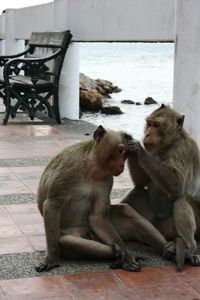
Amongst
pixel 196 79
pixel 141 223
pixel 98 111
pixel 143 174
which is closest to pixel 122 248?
pixel 141 223

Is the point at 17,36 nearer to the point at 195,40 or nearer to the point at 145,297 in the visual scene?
the point at 195,40

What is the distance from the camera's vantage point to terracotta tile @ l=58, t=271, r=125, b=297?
4371 mm

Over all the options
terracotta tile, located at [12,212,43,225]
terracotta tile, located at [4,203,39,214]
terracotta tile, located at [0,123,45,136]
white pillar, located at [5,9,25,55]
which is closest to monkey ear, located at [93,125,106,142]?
terracotta tile, located at [12,212,43,225]

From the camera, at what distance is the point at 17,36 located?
15789 mm

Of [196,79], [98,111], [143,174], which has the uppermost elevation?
[196,79]

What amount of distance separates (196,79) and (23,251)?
8.02 feet

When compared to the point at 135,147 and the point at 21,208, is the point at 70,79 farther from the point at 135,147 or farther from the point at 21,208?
the point at 135,147

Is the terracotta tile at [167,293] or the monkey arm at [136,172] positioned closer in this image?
the terracotta tile at [167,293]

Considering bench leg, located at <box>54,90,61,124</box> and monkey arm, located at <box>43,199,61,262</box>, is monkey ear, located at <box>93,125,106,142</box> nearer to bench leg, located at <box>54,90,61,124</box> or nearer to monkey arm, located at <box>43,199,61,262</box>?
monkey arm, located at <box>43,199,61,262</box>

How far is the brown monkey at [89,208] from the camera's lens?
15.4ft

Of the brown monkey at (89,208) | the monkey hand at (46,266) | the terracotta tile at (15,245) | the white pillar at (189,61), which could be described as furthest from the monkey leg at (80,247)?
the white pillar at (189,61)

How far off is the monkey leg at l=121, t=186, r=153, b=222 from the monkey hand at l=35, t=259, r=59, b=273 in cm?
84

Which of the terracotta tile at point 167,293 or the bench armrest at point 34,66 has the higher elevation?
A: the bench armrest at point 34,66

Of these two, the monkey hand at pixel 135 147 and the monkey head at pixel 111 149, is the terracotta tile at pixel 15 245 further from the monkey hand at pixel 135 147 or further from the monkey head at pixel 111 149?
the monkey hand at pixel 135 147
